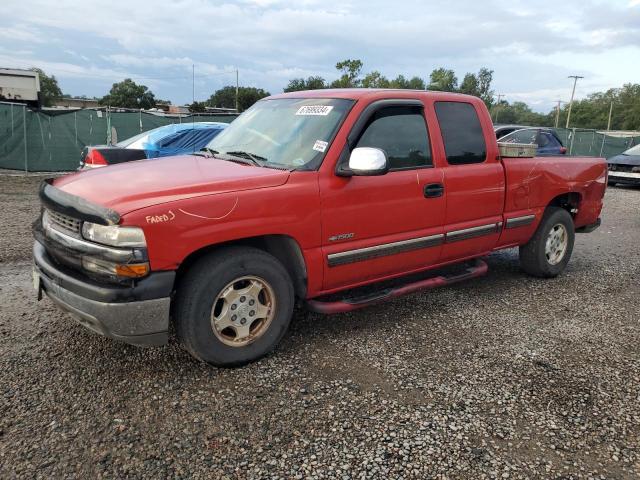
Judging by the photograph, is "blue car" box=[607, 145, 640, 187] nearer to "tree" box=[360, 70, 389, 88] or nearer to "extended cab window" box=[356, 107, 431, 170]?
"extended cab window" box=[356, 107, 431, 170]

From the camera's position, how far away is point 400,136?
388 cm

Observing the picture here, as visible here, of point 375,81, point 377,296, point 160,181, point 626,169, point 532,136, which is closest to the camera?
point 160,181

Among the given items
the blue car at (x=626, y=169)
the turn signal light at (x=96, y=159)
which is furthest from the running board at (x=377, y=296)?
the blue car at (x=626, y=169)

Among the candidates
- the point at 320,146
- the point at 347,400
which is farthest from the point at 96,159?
the point at 347,400

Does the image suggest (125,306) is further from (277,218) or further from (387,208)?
(387,208)

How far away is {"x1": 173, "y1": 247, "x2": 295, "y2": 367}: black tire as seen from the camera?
9.67ft

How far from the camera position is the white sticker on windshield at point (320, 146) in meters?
3.47

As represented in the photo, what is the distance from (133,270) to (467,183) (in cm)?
287

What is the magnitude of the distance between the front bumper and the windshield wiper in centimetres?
113

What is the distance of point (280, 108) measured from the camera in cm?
412

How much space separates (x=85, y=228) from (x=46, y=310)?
1.69m

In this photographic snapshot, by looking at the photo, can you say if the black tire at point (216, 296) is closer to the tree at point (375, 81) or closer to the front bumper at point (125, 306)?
the front bumper at point (125, 306)

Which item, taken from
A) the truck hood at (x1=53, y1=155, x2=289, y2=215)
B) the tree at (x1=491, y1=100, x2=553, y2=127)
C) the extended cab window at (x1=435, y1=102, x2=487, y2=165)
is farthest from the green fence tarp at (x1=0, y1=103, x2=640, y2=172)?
the tree at (x1=491, y1=100, x2=553, y2=127)

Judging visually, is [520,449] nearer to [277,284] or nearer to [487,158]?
[277,284]
